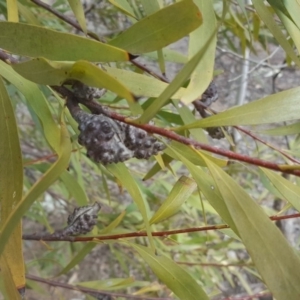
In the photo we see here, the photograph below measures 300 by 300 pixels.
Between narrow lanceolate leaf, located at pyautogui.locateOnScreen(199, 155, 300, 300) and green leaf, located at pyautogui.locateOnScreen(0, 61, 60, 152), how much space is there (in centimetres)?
12

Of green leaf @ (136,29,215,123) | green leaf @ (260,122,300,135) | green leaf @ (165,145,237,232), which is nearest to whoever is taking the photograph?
green leaf @ (136,29,215,123)

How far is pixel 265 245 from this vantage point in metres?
0.26

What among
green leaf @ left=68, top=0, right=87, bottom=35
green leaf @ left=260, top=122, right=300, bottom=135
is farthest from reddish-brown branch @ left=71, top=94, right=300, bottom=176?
green leaf @ left=260, top=122, right=300, bottom=135

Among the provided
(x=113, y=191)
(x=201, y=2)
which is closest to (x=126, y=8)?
(x=201, y=2)

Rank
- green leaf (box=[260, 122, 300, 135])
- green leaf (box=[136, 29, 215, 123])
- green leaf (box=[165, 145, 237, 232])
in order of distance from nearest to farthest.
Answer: green leaf (box=[136, 29, 215, 123]) < green leaf (box=[165, 145, 237, 232]) < green leaf (box=[260, 122, 300, 135])

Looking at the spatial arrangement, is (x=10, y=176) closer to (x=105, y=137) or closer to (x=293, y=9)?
(x=105, y=137)

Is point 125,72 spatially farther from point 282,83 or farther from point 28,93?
point 282,83

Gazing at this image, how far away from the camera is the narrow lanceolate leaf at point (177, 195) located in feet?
1.34

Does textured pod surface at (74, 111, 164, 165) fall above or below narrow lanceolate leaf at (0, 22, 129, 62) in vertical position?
below

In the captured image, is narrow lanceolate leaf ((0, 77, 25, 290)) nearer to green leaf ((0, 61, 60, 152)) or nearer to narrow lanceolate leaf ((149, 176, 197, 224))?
green leaf ((0, 61, 60, 152))

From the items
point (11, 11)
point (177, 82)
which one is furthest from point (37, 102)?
point (177, 82)

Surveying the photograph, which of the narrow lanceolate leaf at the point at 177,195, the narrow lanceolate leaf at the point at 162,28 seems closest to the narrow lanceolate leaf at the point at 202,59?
the narrow lanceolate leaf at the point at 162,28

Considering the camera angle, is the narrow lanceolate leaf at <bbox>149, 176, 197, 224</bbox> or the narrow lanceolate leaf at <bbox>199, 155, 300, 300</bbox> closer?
the narrow lanceolate leaf at <bbox>199, 155, 300, 300</bbox>

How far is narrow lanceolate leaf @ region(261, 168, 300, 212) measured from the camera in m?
0.33
